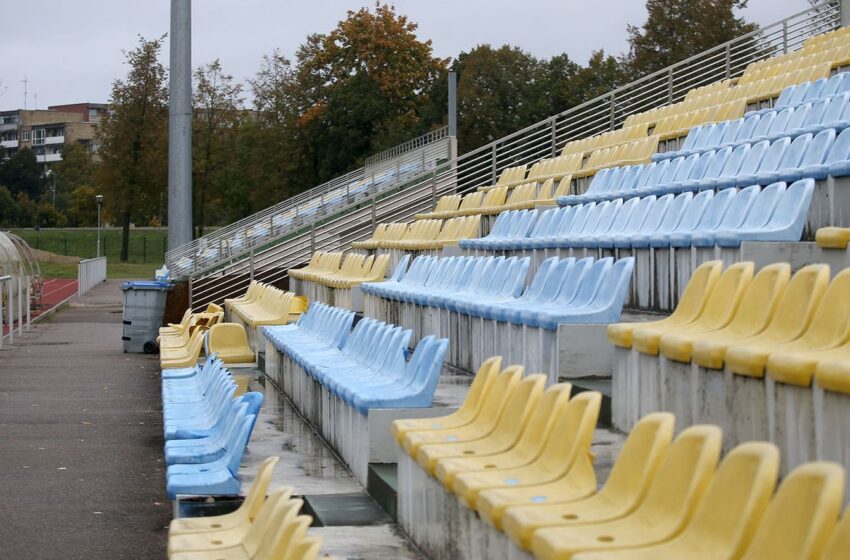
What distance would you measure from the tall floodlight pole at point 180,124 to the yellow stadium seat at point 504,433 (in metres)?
18.4

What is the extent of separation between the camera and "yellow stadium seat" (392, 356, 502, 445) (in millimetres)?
4160

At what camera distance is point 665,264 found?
6.14 meters

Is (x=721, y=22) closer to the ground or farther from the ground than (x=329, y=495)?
farther from the ground

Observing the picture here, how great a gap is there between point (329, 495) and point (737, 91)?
9472 mm

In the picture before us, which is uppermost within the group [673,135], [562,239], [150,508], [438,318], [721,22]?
[721,22]

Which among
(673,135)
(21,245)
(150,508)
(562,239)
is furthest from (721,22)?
(150,508)

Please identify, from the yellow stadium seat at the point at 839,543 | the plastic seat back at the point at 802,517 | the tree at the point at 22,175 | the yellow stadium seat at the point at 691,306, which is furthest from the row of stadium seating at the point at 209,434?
the tree at the point at 22,175

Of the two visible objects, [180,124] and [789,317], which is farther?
[180,124]

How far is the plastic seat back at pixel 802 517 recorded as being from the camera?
71.0 inches

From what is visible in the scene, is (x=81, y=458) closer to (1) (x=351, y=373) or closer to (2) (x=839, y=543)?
(1) (x=351, y=373)

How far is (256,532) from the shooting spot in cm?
362

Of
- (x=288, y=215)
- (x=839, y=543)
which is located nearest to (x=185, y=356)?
(x=839, y=543)

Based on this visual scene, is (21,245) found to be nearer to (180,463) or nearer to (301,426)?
(301,426)

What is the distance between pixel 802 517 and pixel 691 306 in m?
2.76
